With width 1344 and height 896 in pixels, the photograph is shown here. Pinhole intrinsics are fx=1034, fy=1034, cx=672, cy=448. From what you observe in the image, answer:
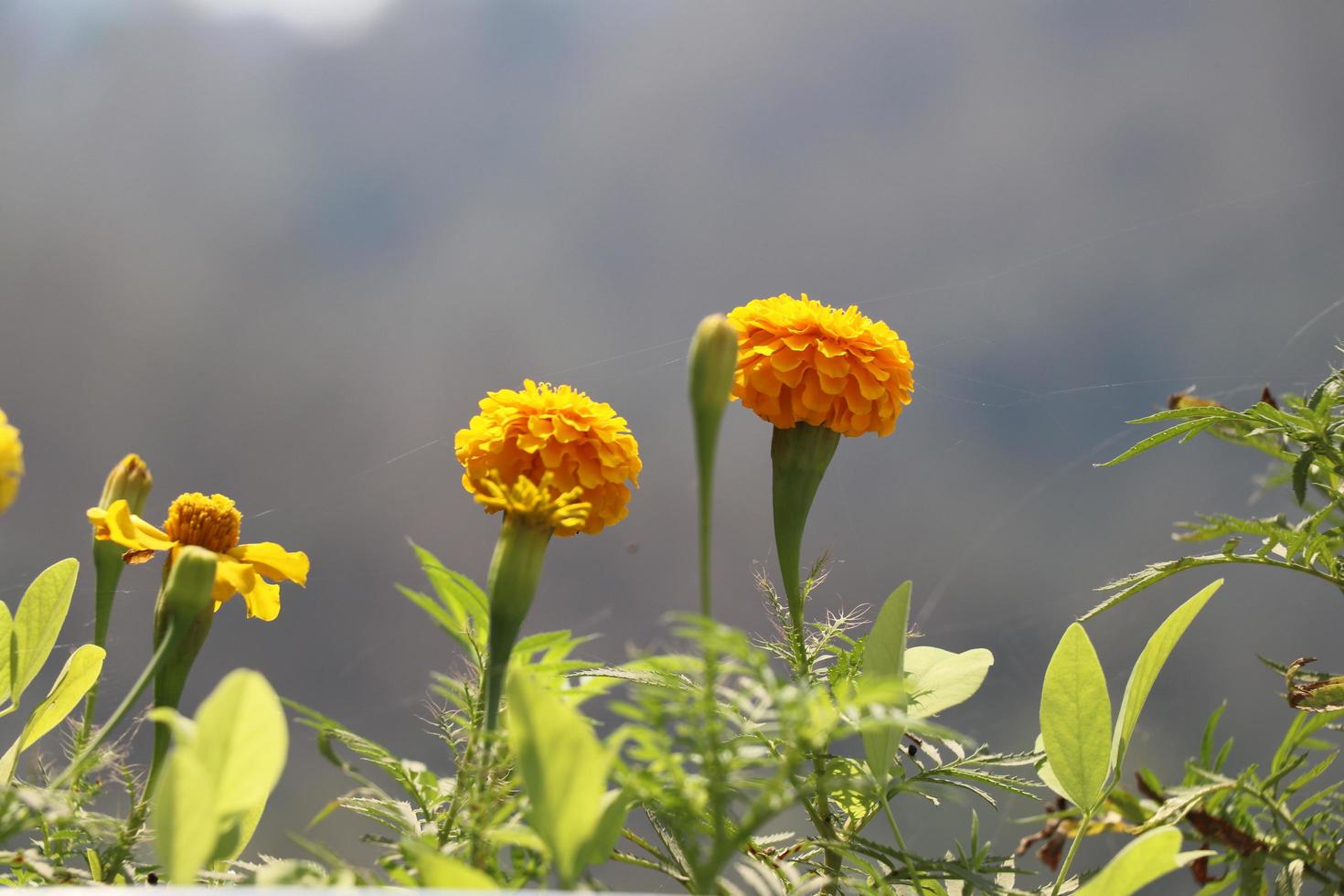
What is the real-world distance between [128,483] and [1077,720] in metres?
0.23

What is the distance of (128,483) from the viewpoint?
9.8 inches

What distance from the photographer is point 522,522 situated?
199 millimetres

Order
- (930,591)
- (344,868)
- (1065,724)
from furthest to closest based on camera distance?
1. (930,591)
2. (1065,724)
3. (344,868)

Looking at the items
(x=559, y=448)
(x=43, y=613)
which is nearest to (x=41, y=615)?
(x=43, y=613)

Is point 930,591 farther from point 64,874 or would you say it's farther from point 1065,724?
point 64,874

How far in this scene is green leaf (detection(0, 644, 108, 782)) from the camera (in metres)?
0.25

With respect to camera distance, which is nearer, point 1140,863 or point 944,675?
point 1140,863

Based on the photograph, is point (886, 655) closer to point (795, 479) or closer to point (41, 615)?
point (795, 479)

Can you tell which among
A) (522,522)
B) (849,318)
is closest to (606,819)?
(522,522)

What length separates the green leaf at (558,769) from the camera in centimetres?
13

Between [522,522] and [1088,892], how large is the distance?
4.6 inches

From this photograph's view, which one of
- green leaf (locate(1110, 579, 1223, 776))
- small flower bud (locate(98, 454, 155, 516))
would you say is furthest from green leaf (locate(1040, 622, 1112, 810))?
small flower bud (locate(98, 454, 155, 516))

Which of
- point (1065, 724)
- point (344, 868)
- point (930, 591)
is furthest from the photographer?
point (930, 591)

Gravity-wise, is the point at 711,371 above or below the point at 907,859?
above
